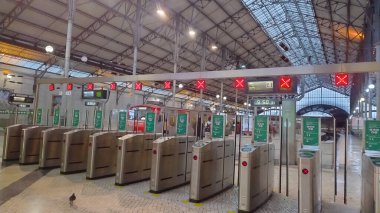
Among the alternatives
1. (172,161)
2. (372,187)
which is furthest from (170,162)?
(372,187)

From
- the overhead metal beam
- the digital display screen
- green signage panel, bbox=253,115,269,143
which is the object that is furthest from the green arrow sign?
green signage panel, bbox=253,115,269,143

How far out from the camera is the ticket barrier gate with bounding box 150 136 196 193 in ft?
18.0

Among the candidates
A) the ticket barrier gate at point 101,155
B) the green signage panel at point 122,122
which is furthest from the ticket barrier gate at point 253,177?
the green signage panel at point 122,122

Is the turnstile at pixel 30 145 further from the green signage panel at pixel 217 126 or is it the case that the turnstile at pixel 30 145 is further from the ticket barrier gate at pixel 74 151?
the green signage panel at pixel 217 126

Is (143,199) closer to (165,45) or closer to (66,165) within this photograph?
(66,165)

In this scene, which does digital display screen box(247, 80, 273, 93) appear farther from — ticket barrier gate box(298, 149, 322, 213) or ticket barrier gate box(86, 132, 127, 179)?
ticket barrier gate box(298, 149, 322, 213)

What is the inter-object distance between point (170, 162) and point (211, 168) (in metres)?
0.93

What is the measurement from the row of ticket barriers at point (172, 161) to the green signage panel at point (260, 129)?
215 millimetres

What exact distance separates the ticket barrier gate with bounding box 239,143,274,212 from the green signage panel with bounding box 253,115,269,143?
0.19 m

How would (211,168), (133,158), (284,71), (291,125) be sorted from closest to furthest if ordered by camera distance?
(284,71) < (211,168) < (133,158) < (291,125)

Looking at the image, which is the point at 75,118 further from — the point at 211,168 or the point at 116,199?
the point at 211,168

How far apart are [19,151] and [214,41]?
635 inches

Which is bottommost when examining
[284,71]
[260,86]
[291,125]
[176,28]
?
[291,125]

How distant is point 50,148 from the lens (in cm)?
756
